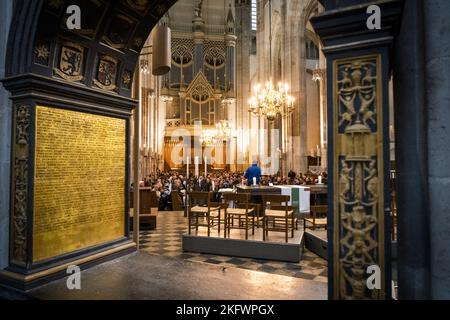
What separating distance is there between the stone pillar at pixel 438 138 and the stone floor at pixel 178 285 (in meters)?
1.22

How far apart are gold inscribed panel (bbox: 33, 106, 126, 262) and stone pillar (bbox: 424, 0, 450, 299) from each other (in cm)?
361

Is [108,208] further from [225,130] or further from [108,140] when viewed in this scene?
[225,130]

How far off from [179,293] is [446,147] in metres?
2.58

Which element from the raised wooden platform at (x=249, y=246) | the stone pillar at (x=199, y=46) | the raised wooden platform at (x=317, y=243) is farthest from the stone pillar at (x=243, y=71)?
the raised wooden platform at (x=249, y=246)

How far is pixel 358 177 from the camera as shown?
2.05 metres

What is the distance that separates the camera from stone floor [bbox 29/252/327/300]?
2.96 meters

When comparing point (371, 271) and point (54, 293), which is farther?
point (54, 293)

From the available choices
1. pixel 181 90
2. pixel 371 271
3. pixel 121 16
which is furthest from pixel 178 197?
pixel 181 90

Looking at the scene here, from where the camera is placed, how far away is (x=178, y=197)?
474 inches

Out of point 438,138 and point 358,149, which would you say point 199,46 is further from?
point 438,138

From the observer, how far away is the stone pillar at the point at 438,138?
1.96m

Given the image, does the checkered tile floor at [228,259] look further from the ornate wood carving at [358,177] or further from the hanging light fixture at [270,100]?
the hanging light fixture at [270,100]

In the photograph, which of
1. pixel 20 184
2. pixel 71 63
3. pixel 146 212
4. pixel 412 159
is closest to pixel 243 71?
pixel 146 212

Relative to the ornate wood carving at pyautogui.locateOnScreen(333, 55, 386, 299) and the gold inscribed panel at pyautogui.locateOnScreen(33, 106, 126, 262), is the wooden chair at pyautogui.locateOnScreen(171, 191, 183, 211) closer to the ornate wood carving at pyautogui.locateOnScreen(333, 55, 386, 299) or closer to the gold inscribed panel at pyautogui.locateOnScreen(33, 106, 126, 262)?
the gold inscribed panel at pyautogui.locateOnScreen(33, 106, 126, 262)
